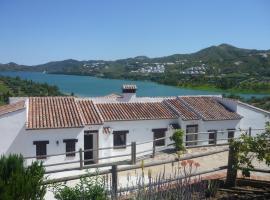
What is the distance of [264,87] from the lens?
300 ft

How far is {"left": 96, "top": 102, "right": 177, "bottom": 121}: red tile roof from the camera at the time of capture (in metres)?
22.0

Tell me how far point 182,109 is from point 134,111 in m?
3.35

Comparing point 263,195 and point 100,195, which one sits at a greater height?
point 100,195

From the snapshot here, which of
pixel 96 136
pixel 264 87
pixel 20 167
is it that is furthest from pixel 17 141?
pixel 264 87

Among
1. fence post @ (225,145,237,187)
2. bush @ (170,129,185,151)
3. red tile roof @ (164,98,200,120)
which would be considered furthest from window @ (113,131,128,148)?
fence post @ (225,145,237,187)

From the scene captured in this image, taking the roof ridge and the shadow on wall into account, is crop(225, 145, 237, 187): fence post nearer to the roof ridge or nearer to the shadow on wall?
the shadow on wall

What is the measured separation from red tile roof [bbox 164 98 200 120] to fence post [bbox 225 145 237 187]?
14.2m

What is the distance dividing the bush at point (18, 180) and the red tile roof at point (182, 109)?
16843mm

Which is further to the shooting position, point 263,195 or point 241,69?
point 241,69

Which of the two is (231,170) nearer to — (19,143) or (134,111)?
(19,143)

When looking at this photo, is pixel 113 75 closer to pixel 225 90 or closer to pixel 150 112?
pixel 225 90

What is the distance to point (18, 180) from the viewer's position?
5957 millimetres

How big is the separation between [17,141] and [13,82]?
6277cm

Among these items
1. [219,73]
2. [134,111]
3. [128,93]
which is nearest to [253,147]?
[134,111]
